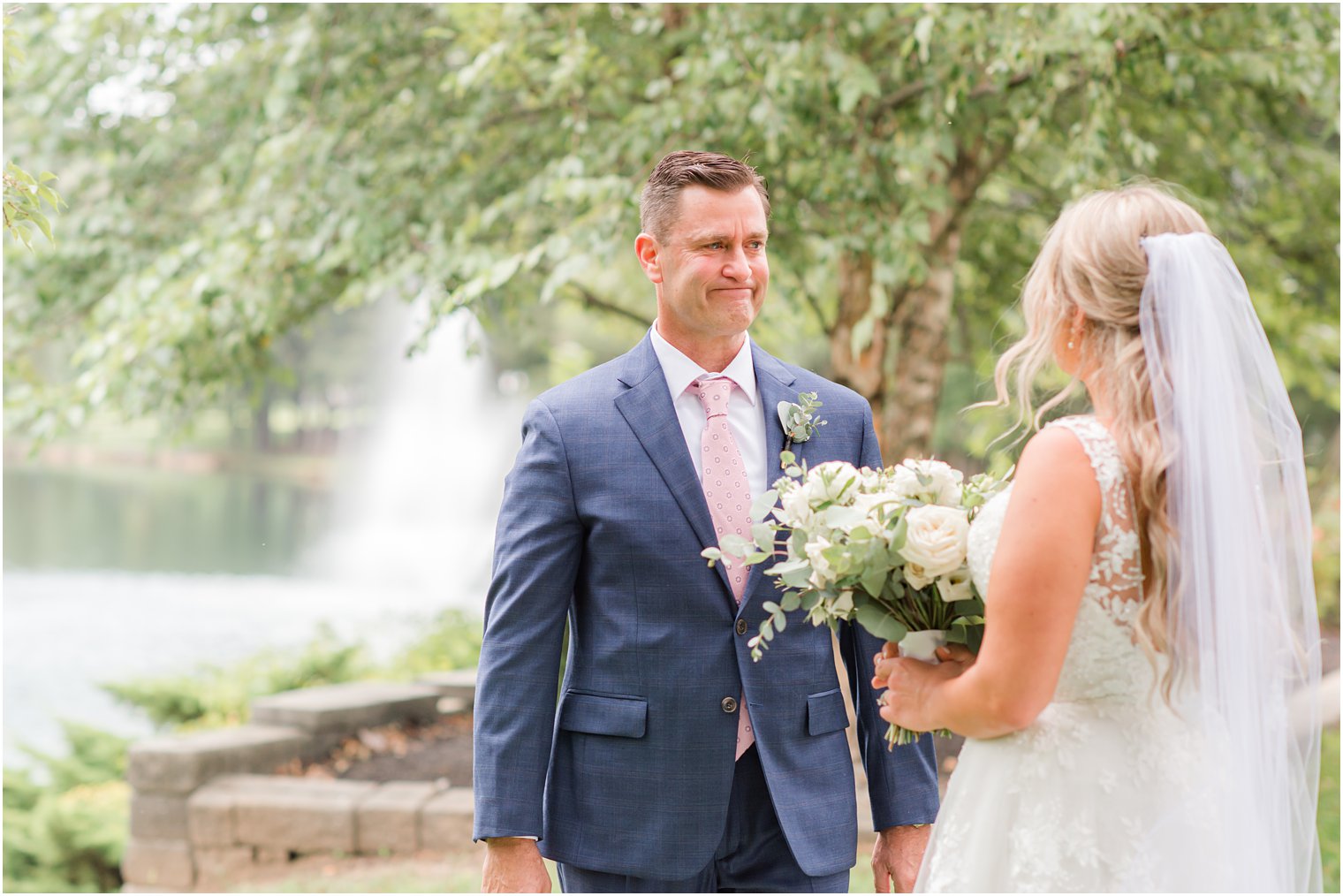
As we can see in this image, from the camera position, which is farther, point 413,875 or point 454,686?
point 454,686

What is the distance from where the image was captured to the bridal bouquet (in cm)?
212

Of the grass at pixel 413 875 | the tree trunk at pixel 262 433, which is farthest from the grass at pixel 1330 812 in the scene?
the tree trunk at pixel 262 433

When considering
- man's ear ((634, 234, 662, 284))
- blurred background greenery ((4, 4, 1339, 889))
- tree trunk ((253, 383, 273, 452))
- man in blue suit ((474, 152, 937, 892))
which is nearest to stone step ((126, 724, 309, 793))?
blurred background greenery ((4, 4, 1339, 889))

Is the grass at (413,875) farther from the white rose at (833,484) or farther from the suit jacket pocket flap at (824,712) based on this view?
the white rose at (833,484)

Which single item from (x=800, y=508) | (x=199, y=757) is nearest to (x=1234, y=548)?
(x=800, y=508)

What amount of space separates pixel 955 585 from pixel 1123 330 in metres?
0.51

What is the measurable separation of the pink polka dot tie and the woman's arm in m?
A: 0.65

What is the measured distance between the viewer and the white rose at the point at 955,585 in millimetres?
2123

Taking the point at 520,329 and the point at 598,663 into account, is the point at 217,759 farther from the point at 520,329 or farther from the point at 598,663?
the point at 598,663

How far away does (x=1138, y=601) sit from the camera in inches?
79.6

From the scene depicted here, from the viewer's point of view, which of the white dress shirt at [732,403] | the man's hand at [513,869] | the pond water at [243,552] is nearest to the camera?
the man's hand at [513,869]

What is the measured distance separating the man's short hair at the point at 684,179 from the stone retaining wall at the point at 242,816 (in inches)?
160

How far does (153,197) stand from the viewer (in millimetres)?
6863

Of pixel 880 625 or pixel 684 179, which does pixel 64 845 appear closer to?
pixel 684 179
